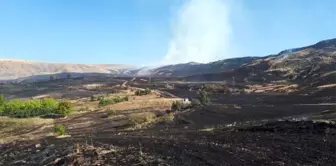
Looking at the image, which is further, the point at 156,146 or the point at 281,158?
the point at 156,146

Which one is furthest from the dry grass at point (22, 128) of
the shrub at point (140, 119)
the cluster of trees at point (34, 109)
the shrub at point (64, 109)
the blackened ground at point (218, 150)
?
the blackened ground at point (218, 150)

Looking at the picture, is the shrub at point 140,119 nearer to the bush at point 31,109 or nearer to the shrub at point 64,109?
the shrub at point 64,109

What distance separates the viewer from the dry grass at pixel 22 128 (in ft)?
226

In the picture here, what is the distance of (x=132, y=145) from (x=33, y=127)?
3957cm

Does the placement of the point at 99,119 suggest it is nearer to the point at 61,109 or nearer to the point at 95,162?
the point at 61,109

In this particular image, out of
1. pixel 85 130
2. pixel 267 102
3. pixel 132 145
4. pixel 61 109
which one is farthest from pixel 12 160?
pixel 267 102

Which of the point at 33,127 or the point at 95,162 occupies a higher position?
the point at 95,162

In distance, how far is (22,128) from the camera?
78000 millimetres

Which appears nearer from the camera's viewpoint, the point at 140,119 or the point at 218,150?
the point at 218,150

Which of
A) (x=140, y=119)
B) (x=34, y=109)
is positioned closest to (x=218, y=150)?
(x=140, y=119)

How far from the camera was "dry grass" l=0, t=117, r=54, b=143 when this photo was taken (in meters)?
68.9

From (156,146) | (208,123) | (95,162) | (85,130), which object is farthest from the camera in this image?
(85,130)

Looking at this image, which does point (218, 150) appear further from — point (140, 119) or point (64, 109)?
point (64, 109)

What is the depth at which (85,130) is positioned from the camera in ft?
222
